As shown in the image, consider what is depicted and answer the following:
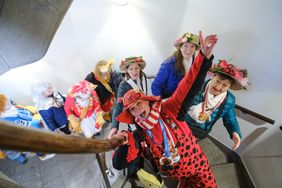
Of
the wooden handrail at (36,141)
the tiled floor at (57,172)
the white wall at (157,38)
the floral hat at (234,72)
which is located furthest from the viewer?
the tiled floor at (57,172)

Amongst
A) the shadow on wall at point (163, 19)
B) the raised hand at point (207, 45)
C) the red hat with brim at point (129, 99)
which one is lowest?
the red hat with brim at point (129, 99)

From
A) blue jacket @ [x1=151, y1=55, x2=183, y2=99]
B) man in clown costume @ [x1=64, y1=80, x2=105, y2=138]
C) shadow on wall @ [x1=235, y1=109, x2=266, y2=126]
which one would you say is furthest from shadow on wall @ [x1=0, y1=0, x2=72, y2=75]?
shadow on wall @ [x1=235, y1=109, x2=266, y2=126]

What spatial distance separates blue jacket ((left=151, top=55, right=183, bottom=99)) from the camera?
6.52 ft

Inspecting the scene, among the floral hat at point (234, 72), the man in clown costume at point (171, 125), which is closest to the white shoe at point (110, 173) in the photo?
the man in clown costume at point (171, 125)

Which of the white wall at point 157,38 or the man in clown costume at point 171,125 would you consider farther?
the white wall at point 157,38

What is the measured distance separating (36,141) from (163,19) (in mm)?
2044

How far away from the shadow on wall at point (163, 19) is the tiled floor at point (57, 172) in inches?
71.0

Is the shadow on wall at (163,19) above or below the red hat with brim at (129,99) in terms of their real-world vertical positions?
above

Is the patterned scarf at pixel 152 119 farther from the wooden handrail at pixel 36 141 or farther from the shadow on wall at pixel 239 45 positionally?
the shadow on wall at pixel 239 45

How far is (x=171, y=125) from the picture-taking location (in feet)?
4.67

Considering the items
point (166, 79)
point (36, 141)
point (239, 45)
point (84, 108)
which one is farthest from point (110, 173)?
point (239, 45)

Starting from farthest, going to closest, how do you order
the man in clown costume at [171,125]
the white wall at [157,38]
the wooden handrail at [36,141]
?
the white wall at [157,38] → the man in clown costume at [171,125] → the wooden handrail at [36,141]

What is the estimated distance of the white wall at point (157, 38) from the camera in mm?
1674

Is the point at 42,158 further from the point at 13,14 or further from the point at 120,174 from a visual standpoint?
the point at 13,14
